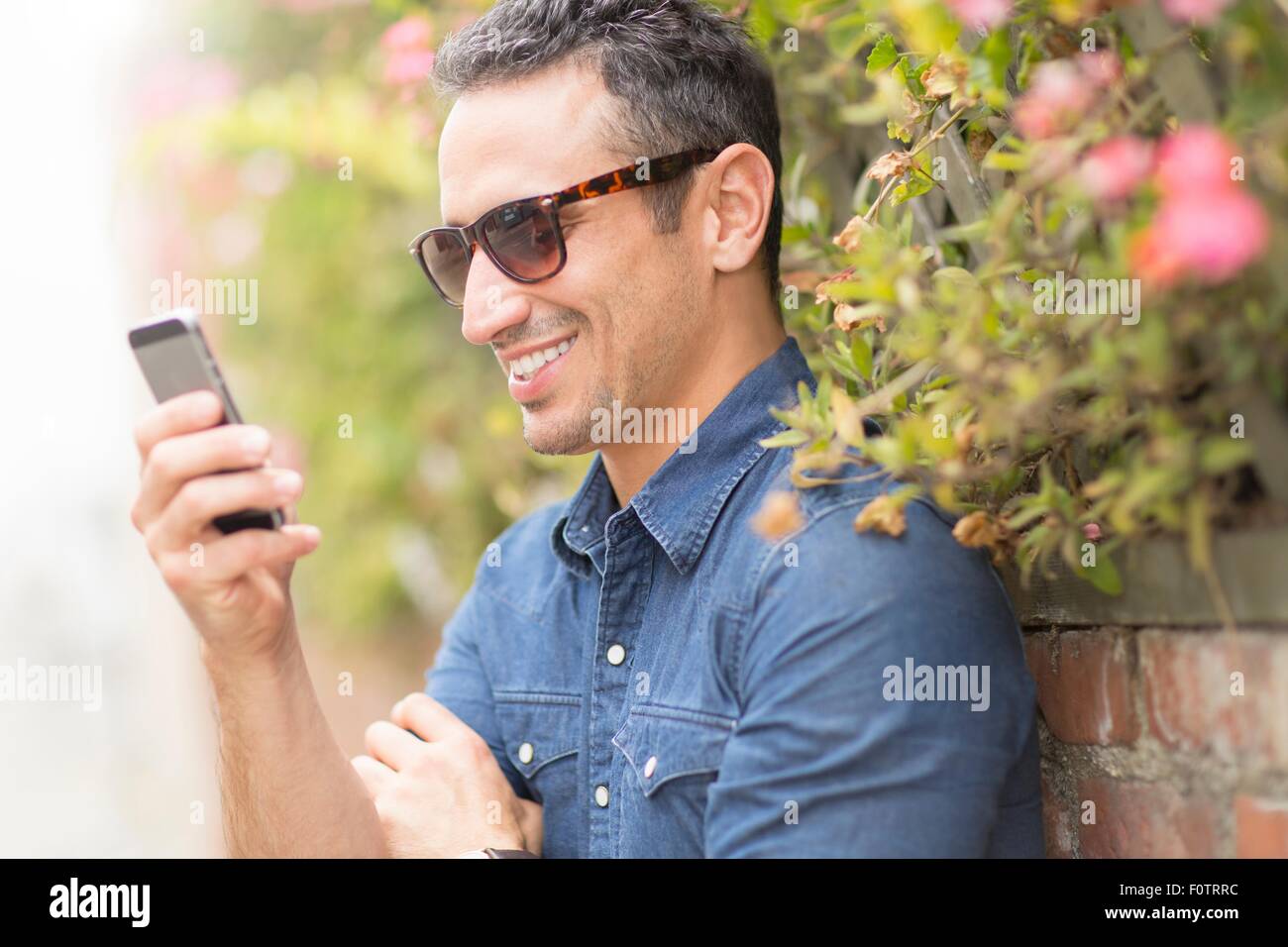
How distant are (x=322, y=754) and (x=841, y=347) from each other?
0.88m

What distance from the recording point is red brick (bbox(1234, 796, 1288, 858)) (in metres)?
1.20

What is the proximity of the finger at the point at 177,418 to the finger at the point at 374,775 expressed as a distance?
0.65m

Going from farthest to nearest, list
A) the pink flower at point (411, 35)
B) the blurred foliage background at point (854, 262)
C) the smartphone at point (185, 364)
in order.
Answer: the pink flower at point (411, 35)
the smartphone at point (185, 364)
the blurred foliage background at point (854, 262)

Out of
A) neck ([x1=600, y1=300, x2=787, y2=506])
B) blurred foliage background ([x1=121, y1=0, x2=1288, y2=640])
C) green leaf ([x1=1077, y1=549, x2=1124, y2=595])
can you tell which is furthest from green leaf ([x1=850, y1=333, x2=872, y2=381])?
green leaf ([x1=1077, y1=549, x2=1124, y2=595])

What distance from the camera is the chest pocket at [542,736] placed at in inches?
70.2

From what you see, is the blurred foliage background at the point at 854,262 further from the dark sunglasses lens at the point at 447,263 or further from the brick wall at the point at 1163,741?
the dark sunglasses lens at the point at 447,263

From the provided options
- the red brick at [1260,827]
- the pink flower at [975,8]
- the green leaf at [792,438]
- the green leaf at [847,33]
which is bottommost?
the red brick at [1260,827]

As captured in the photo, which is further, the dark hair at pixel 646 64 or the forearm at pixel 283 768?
the dark hair at pixel 646 64

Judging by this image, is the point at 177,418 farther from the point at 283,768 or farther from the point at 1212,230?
the point at 1212,230

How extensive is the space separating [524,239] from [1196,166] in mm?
964

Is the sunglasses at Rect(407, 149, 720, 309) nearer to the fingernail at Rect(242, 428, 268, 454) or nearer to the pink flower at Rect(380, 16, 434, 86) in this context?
the fingernail at Rect(242, 428, 268, 454)

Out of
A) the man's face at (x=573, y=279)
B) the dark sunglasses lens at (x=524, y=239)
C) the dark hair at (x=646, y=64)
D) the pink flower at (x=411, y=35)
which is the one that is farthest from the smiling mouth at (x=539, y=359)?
the pink flower at (x=411, y=35)
